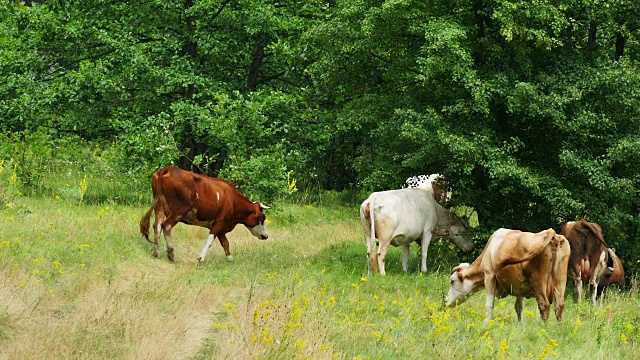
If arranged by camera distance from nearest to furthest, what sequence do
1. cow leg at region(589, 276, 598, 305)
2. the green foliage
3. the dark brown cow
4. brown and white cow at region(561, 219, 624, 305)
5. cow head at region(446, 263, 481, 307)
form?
1. cow head at region(446, 263, 481, 307)
2. the dark brown cow
3. brown and white cow at region(561, 219, 624, 305)
4. cow leg at region(589, 276, 598, 305)
5. the green foliage

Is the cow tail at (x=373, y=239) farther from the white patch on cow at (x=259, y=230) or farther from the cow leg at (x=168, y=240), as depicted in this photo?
the cow leg at (x=168, y=240)

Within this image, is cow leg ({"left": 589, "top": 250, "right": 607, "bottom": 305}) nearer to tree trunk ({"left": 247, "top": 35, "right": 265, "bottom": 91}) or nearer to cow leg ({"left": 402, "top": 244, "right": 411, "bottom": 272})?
cow leg ({"left": 402, "top": 244, "right": 411, "bottom": 272})

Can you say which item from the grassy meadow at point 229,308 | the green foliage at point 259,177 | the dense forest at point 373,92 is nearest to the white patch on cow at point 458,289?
the grassy meadow at point 229,308

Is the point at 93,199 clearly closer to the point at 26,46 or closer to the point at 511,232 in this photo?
the point at 26,46

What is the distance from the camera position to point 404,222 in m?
17.1

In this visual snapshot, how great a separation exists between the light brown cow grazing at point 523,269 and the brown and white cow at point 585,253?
136 inches

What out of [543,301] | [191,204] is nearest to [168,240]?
[191,204]

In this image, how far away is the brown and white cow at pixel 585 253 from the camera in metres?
15.8

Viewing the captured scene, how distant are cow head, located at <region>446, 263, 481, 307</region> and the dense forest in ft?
12.8

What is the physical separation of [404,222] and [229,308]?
7.12 meters

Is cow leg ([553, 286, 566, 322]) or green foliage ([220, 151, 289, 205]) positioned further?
green foliage ([220, 151, 289, 205])

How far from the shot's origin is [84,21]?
23078 mm

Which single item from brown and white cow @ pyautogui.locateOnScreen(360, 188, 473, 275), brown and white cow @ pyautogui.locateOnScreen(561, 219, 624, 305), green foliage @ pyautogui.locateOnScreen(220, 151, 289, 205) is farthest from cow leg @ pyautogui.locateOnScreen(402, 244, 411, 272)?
green foliage @ pyautogui.locateOnScreen(220, 151, 289, 205)

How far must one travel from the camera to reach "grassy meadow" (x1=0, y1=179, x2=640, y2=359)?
891 cm
